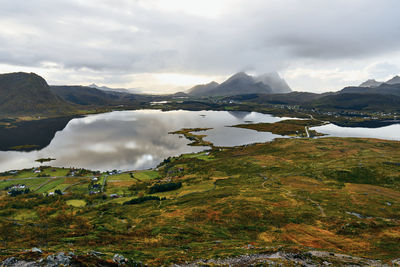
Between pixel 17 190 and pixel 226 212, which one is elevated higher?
pixel 226 212

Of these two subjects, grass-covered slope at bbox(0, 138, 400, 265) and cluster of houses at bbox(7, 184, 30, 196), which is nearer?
grass-covered slope at bbox(0, 138, 400, 265)

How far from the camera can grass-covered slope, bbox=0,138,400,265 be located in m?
37.7

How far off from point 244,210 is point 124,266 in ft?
140

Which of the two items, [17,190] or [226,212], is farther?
[17,190]

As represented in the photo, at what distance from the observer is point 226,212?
58125 millimetres

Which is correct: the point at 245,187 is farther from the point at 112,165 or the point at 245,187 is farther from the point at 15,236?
the point at 112,165

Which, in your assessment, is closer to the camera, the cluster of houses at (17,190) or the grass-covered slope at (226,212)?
the grass-covered slope at (226,212)

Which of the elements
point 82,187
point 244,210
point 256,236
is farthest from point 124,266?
point 82,187

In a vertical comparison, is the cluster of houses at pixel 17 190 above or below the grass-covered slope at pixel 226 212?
below

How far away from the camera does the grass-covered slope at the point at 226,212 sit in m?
37.7

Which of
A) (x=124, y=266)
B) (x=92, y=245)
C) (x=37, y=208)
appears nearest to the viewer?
(x=124, y=266)

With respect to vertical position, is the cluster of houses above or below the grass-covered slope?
below

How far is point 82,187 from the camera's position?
98.3 metres

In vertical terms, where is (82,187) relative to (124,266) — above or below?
below
